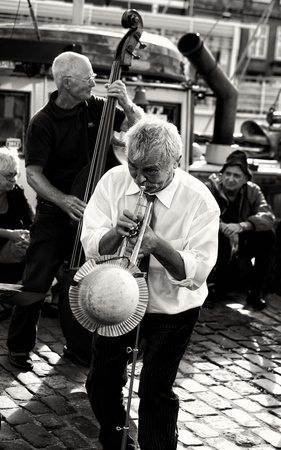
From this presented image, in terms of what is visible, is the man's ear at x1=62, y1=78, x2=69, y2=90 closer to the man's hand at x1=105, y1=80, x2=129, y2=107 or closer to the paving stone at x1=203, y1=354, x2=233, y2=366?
the man's hand at x1=105, y1=80, x2=129, y2=107

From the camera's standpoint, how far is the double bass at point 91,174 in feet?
16.0

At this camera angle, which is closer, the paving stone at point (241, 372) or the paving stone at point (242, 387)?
the paving stone at point (242, 387)

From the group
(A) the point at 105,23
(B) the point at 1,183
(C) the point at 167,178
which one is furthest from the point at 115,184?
(A) the point at 105,23

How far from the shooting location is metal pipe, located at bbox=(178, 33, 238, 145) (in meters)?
9.66

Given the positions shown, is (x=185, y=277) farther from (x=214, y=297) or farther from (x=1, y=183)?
(x=214, y=297)

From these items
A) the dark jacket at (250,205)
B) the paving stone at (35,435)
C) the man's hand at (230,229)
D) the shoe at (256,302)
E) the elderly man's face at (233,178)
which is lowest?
the paving stone at (35,435)

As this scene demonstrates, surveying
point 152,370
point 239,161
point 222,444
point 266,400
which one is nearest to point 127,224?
point 152,370

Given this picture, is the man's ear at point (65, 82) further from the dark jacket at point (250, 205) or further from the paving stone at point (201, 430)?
the dark jacket at point (250, 205)

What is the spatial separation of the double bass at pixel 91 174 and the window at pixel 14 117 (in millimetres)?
3323

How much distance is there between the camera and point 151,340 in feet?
11.6

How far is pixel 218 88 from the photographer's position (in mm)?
10195

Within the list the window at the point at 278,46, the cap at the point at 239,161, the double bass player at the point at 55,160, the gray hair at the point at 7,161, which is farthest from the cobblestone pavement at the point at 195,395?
the window at the point at 278,46

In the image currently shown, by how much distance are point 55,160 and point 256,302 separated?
2.94 m

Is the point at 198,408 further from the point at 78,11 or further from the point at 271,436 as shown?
the point at 78,11
